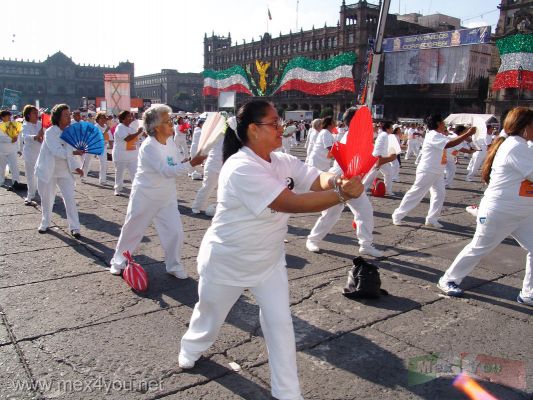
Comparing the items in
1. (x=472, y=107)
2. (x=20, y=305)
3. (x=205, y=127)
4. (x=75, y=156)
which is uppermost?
(x=472, y=107)

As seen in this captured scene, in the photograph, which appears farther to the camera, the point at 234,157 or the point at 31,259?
the point at 31,259

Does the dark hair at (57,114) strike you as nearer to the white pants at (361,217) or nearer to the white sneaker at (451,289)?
the white pants at (361,217)

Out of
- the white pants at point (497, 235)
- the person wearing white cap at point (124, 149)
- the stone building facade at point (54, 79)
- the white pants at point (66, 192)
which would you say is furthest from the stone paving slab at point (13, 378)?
the stone building facade at point (54, 79)

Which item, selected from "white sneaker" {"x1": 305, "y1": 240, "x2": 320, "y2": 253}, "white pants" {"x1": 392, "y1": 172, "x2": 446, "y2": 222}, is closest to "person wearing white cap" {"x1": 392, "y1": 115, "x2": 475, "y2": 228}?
"white pants" {"x1": 392, "y1": 172, "x2": 446, "y2": 222}

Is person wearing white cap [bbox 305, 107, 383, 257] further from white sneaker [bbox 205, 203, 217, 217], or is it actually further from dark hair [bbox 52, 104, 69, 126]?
dark hair [bbox 52, 104, 69, 126]

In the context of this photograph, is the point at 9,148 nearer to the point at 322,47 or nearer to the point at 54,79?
the point at 322,47

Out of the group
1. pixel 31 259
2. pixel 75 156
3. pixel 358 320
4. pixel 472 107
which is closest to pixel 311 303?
pixel 358 320

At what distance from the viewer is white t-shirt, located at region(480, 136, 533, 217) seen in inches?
158

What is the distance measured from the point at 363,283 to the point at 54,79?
466 feet

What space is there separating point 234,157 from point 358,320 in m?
2.23

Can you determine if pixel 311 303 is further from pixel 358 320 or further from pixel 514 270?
pixel 514 270

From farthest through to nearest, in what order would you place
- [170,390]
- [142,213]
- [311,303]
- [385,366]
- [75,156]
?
[75,156] → [142,213] → [311,303] → [385,366] → [170,390]

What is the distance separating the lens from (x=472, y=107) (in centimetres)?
5903

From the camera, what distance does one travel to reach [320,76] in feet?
114
